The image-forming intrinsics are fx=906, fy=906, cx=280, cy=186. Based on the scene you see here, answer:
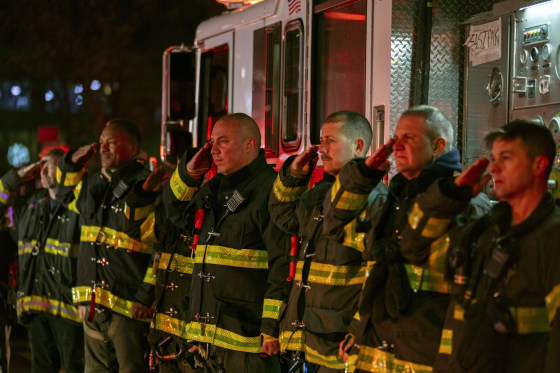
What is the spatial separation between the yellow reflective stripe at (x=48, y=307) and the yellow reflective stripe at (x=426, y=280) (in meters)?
4.04

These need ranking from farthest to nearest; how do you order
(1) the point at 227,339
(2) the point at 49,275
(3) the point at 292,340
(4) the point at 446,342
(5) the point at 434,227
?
(2) the point at 49,275, (1) the point at 227,339, (3) the point at 292,340, (5) the point at 434,227, (4) the point at 446,342

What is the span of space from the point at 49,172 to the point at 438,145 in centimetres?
483

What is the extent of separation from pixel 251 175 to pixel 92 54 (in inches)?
551

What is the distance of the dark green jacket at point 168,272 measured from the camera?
6.34 m

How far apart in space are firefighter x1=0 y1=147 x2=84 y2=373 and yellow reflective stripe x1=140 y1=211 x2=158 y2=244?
105cm

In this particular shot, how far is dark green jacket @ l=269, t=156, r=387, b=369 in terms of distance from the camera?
4.82 metres

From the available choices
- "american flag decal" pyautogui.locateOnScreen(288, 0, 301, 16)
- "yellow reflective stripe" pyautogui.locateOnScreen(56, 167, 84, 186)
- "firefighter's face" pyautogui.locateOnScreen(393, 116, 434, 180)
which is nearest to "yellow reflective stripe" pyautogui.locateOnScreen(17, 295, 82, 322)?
"yellow reflective stripe" pyautogui.locateOnScreen(56, 167, 84, 186)

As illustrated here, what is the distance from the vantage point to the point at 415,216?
402 cm

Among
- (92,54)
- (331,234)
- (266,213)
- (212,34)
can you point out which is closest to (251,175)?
(266,213)

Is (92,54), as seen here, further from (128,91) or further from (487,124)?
(487,124)

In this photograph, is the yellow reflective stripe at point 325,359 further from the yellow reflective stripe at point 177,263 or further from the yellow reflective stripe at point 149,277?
the yellow reflective stripe at point 149,277

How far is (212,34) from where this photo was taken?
888cm

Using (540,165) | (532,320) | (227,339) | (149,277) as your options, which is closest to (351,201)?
(540,165)

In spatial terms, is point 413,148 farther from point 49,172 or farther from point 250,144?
point 49,172
